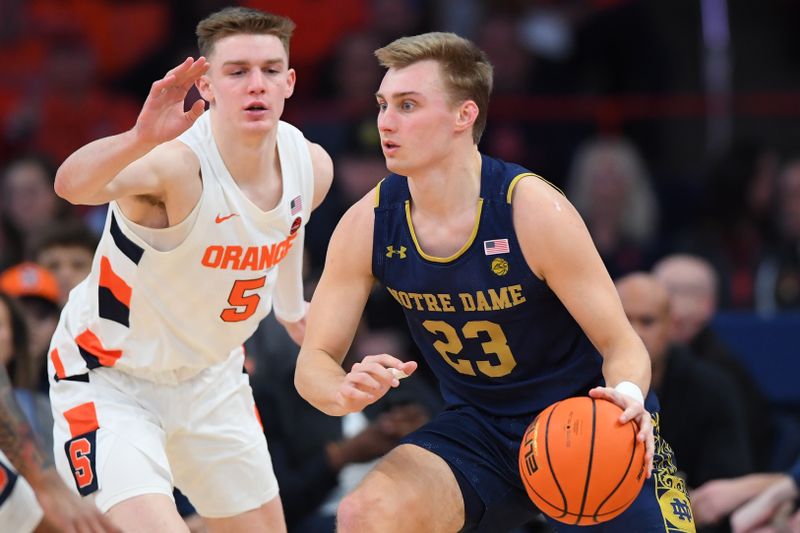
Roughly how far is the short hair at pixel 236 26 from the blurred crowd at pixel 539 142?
2.53 m

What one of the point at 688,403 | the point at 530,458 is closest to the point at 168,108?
the point at 530,458

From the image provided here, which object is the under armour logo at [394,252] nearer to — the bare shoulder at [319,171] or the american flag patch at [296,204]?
the american flag patch at [296,204]

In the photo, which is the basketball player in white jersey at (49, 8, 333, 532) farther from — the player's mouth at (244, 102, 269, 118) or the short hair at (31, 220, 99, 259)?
the short hair at (31, 220, 99, 259)

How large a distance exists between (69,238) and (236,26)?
322cm

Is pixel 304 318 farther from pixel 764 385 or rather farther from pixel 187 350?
pixel 764 385

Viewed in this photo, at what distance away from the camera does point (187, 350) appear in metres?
6.01

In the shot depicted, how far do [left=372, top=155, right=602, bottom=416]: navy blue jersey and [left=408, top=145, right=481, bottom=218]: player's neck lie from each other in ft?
0.19

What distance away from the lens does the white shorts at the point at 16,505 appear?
451 centimetres

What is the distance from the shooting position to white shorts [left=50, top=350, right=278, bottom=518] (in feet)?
18.4

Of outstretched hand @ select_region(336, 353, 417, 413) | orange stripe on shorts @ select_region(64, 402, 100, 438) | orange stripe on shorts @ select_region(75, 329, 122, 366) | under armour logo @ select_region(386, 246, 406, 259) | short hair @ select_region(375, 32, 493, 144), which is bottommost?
orange stripe on shorts @ select_region(64, 402, 100, 438)

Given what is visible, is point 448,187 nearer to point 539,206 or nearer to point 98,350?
point 539,206

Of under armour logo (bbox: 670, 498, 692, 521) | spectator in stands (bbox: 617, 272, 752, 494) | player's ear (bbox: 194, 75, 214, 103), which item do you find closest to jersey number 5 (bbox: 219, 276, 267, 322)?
player's ear (bbox: 194, 75, 214, 103)

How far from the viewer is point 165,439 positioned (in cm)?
600

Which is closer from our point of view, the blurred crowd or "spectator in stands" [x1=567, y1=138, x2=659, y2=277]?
the blurred crowd
